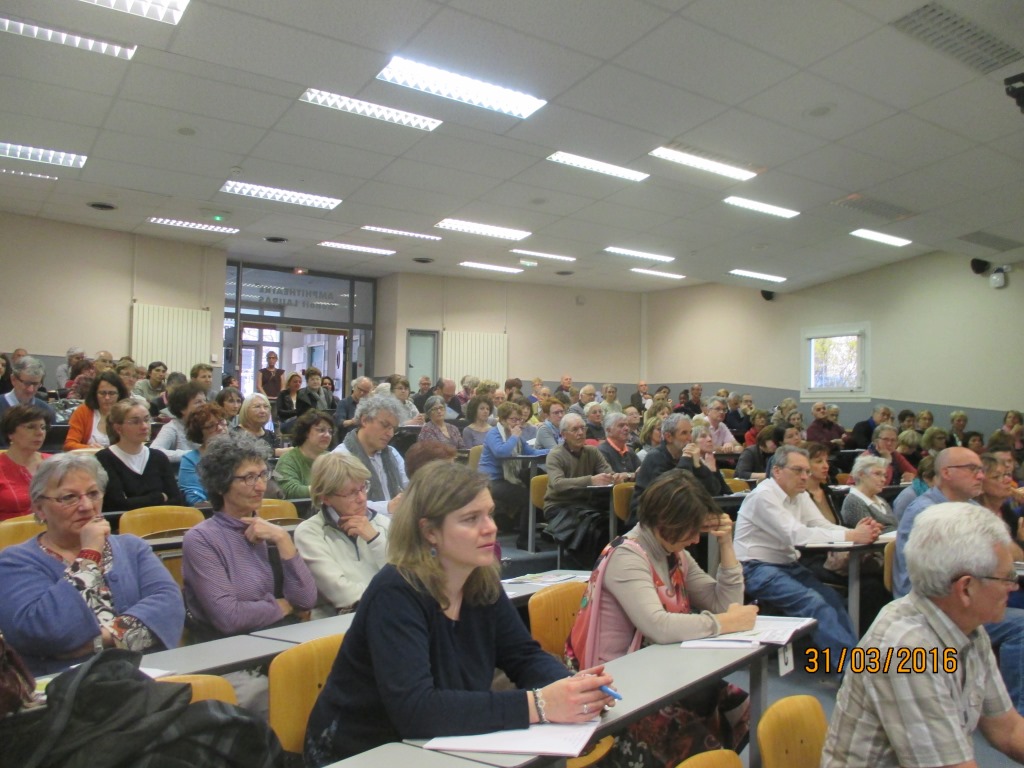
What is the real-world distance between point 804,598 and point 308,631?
7.63ft

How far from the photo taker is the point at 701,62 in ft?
14.5

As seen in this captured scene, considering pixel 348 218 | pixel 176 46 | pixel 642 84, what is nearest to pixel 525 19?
pixel 642 84

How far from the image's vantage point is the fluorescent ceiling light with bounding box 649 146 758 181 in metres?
6.10

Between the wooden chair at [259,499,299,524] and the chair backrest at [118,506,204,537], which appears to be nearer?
the chair backrest at [118,506,204,537]

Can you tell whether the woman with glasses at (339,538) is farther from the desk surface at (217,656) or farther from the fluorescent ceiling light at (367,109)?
the fluorescent ceiling light at (367,109)

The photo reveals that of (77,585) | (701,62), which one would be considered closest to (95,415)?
(77,585)

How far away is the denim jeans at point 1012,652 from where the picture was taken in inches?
112

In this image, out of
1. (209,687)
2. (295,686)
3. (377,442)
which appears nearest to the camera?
(209,687)

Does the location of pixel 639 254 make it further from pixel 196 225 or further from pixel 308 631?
pixel 308 631

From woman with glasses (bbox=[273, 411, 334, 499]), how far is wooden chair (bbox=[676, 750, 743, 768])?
9.80 ft

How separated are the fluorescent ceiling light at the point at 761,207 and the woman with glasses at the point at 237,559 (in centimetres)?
614

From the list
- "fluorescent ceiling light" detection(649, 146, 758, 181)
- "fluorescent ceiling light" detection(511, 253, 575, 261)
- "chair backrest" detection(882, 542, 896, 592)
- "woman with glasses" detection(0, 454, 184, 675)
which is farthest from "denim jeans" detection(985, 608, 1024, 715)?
"fluorescent ceiling light" detection(511, 253, 575, 261)

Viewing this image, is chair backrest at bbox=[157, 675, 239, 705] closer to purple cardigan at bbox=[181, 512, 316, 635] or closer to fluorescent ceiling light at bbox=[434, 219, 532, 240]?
purple cardigan at bbox=[181, 512, 316, 635]

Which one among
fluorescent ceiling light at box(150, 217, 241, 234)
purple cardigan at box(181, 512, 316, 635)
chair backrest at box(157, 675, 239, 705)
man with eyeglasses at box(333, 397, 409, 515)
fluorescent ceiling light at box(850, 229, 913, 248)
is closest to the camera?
chair backrest at box(157, 675, 239, 705)
